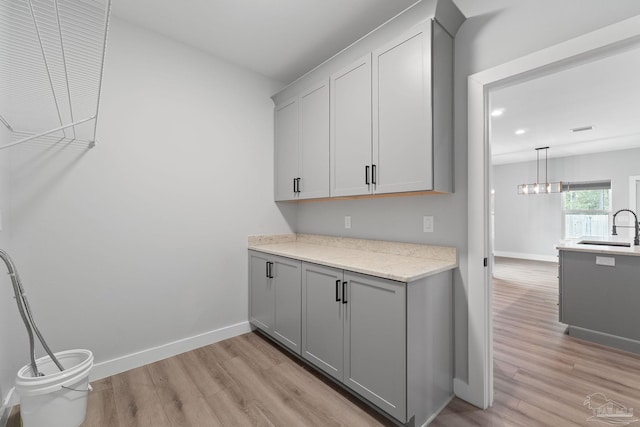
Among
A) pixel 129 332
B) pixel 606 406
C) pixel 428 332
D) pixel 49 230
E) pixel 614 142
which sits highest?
pixel 614 142

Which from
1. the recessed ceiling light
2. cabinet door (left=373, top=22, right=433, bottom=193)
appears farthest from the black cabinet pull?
the recessed ceiling light

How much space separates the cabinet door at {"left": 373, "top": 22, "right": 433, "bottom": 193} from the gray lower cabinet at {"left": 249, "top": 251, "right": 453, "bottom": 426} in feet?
2.27

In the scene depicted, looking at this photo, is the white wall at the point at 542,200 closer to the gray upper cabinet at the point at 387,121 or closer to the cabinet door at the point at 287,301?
the gray upper cabinet at the point at 387,121

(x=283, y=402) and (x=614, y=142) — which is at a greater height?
(x=614, y=142)

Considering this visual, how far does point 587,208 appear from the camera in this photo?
6.67 meters

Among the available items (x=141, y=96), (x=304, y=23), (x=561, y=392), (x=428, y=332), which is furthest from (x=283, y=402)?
(x=304, y=23)

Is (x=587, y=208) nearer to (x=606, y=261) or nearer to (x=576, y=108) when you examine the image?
(x=576, y=108)

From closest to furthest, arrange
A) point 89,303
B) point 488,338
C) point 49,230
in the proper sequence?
point 488,338
point 49,230
point 89,303

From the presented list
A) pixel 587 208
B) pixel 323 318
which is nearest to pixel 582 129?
pixel 587 208

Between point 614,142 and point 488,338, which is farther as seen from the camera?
point 614,142

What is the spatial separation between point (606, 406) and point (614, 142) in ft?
19.8

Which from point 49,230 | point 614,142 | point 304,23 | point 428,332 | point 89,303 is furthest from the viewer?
point 614,142

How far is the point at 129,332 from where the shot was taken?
87.4 inches

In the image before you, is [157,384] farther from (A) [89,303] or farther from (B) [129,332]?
(A) [89,303]
